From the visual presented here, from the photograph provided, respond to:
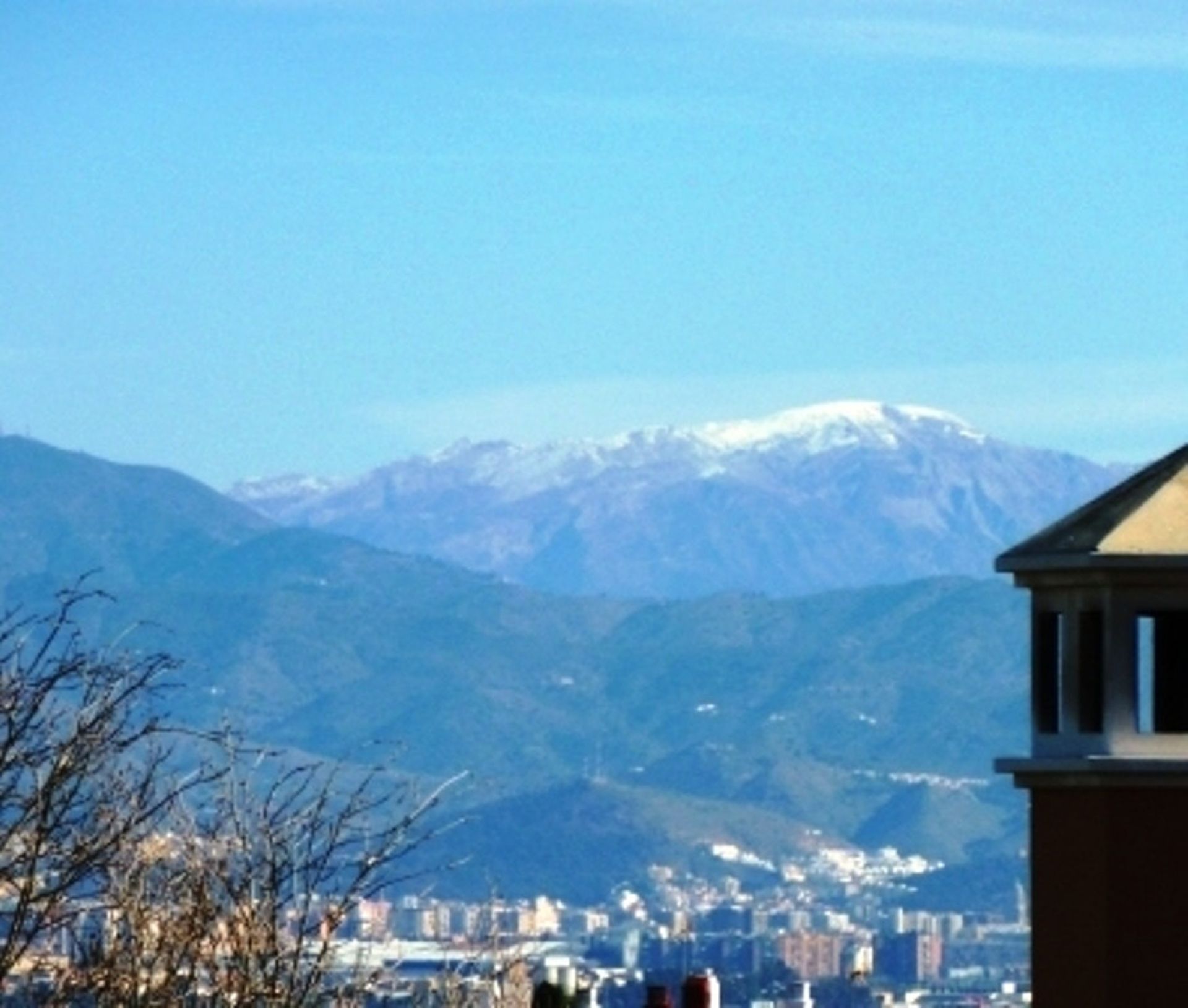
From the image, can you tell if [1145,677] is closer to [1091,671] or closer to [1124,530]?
[1091,671]

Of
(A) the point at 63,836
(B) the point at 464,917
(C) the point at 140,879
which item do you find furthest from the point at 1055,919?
(B) the point at 464,917

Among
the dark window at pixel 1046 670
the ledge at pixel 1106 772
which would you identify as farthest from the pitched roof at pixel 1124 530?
the ledge at pixel 1106 772

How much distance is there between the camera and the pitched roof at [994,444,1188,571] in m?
7.17

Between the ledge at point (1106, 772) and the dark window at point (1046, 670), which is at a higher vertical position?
the dark window at point (1046, 670)

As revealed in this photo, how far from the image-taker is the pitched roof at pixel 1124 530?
23.5 feet

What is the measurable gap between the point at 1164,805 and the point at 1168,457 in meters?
0.72

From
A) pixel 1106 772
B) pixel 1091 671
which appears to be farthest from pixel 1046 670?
pixel 1106 772

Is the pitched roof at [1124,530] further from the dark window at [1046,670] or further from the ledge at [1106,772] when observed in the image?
the ledge at [1106,772]

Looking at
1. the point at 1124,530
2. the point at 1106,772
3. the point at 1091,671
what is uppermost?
the point at 1124,530

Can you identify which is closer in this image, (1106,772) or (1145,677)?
(1106,772)

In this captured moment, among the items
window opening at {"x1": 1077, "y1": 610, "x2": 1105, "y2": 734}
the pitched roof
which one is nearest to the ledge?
window opening at {"x1": 1077, "y1": 610, "x2": 1105, "y2": 734}

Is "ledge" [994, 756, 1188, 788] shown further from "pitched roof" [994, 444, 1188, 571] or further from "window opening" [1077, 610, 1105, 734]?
"pitched roof" [994, 444, 1188, 571]

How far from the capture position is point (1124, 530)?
284 inches

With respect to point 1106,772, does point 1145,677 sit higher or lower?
higher
